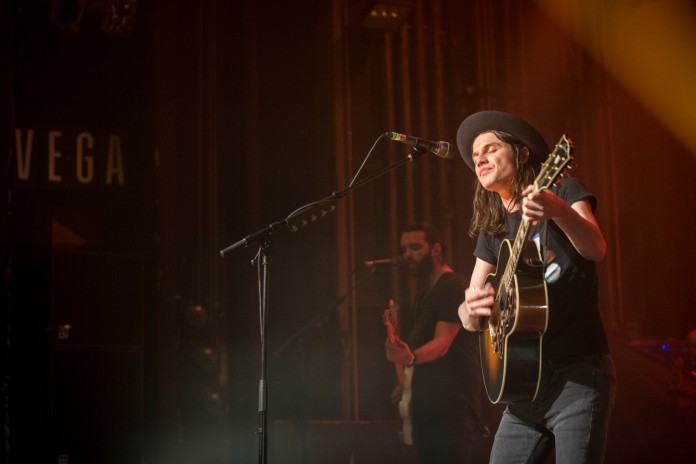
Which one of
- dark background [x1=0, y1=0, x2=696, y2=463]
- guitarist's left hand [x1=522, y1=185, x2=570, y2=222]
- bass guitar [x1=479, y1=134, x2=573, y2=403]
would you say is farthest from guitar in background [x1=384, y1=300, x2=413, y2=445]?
guitarist's left hand [x1=522, y1=185, x2=570, y2=222]

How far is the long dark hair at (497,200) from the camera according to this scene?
2543 millimetres

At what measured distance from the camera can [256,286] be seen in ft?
18.5

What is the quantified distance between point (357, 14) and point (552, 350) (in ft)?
13.4

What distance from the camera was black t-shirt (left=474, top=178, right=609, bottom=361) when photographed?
2.27 meters

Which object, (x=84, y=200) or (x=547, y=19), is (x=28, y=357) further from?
(x=547, y=19)

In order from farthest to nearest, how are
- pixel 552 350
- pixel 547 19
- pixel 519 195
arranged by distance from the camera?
1. pixel 547 19
2. pixel 519 195
3. pixel 552 350

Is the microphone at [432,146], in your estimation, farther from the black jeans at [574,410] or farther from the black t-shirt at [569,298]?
the black jeans at [574,410]

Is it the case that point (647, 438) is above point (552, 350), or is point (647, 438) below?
below

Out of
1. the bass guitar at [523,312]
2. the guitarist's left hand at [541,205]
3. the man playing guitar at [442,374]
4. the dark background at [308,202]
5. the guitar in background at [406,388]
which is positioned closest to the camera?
the guitarist's left hand at [541,205]

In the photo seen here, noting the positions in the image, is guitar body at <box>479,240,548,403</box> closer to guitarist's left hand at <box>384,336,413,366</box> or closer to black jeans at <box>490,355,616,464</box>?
black jeans at <box>490,355,616,464</box>

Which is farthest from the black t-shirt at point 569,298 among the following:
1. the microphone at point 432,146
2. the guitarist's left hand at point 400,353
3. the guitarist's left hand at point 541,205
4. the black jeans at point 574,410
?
the guitarist's left hand at point 400,353

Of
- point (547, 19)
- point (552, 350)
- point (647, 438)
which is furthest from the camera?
point (547, 19)

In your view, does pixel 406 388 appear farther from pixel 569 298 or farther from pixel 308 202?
pixel 569 298

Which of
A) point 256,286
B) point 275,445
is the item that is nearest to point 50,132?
point 256,286
